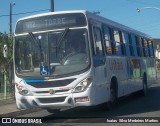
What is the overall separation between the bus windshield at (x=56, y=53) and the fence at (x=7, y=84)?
7.76 m

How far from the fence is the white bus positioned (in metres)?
7.56

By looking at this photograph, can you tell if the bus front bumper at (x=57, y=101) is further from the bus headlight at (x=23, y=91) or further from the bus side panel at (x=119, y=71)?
the bus side panel at (x=119, y=71)

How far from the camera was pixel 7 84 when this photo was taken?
848 inches

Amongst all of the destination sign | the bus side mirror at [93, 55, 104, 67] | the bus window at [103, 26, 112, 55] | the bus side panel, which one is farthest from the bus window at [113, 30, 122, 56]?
the destination sign

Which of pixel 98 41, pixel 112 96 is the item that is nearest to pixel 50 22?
pixel 98 41

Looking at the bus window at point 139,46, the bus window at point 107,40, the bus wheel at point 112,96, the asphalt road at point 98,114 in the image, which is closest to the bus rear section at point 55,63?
the asphalt road at point 98,114

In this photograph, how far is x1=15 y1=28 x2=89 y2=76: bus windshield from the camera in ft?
42.6

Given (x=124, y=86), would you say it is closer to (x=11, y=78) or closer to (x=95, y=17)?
(x=95, y=17)

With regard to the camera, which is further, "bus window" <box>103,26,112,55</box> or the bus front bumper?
"bus window" <box>103,26,112,55</box>

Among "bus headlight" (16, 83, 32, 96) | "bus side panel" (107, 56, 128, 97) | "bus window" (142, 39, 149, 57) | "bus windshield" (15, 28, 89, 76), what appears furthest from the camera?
"bus window" (142, 39, 149, 57)

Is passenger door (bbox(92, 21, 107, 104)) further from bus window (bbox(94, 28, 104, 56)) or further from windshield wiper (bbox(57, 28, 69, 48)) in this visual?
windshield wiper (bbox(57, 28, 69, 48))

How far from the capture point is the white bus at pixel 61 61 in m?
12.9

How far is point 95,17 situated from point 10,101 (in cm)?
795

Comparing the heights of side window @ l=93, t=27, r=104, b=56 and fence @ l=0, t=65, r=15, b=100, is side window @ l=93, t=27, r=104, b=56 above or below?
above
